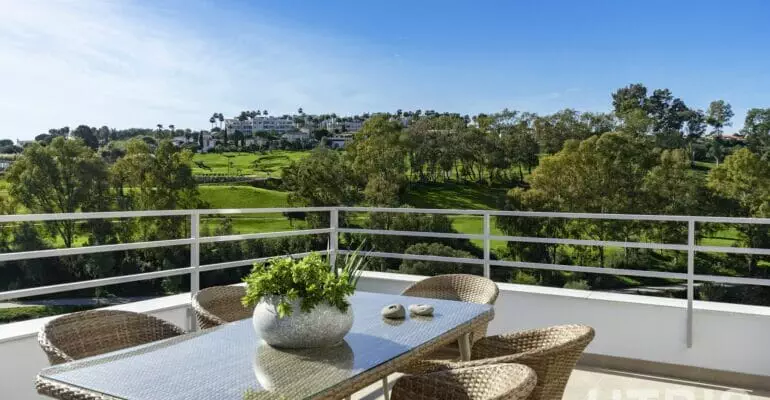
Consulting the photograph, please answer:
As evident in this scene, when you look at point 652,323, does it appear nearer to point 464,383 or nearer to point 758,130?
point 464,383

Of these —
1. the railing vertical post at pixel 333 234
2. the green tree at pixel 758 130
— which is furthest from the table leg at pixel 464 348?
the green tree at pixel 758 130

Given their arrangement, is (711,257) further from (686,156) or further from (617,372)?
(617,372)

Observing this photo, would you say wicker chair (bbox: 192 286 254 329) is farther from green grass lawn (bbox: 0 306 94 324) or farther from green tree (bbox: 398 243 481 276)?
green grass lawn (bbox: 0 306 94 324)

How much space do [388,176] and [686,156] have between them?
15.1 meters

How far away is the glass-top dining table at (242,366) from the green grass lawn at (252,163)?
110 ft

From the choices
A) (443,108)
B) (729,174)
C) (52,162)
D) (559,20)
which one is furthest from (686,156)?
(52,162)

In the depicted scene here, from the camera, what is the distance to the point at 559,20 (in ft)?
107

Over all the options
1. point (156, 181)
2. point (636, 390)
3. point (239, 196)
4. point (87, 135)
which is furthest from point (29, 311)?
point (636, 390)

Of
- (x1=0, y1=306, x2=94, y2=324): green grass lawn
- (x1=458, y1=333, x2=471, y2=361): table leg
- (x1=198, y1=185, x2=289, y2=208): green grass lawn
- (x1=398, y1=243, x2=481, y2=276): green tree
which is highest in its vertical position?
(x1=458, y1=333, x2=471, y2=361): table leg

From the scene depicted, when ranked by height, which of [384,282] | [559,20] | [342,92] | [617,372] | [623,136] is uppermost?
[559,20]

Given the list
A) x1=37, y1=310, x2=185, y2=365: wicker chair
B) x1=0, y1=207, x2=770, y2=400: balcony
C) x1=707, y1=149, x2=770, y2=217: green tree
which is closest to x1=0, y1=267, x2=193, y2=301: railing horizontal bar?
x1=0, y1=207, x2=770, y2=400: balcony

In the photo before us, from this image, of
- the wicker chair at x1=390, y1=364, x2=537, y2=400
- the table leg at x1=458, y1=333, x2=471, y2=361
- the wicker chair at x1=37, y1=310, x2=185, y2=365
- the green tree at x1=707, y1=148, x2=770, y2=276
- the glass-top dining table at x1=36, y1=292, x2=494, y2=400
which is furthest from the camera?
the green tree at x1=707, y1=148, x2=770, y2=276

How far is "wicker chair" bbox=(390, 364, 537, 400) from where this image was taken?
74.1 inches

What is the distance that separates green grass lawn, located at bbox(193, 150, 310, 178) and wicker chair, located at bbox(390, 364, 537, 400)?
33.8 meters
